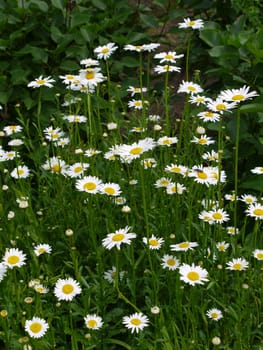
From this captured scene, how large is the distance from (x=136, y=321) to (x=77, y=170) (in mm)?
780

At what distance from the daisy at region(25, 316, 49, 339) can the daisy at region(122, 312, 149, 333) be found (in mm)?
279

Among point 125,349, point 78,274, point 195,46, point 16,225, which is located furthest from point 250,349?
point 195,46

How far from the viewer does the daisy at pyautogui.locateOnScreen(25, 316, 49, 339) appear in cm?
213

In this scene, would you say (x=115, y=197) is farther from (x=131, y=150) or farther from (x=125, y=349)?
(x=125, y=349)

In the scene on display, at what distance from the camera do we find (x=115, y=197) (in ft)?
8.89

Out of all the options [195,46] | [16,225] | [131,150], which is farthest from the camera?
[195,46]

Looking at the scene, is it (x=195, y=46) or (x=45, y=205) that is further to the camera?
(x=195, y=46)

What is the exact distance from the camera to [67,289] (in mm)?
2273

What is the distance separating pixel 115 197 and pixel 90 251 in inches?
9.7

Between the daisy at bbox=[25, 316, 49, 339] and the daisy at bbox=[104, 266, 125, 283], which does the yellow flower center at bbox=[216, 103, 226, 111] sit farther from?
the daisy at bbox=[25, 316, 49, 339]

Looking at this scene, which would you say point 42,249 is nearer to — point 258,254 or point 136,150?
point 136,150

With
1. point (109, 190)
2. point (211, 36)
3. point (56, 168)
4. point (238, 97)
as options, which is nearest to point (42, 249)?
point (109, 190)

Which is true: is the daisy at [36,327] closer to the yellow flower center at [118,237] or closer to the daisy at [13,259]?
the daisy at [13,259]

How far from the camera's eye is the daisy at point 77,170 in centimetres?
274
